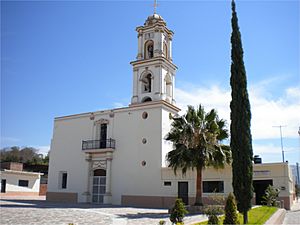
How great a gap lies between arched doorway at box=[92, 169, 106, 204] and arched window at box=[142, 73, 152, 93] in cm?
847

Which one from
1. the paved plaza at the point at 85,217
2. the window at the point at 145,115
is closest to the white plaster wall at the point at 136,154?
the window at the point at 145,115

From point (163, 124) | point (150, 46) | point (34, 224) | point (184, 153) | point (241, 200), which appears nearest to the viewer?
point (241, 200)

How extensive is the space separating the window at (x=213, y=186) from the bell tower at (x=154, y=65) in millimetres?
8440

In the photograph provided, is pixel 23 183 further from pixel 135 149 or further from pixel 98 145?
pixel 135 149

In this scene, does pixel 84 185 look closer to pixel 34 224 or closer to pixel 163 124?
pixel 163 124

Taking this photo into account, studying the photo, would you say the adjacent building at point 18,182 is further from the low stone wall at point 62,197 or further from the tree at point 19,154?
the tree at point 19,154

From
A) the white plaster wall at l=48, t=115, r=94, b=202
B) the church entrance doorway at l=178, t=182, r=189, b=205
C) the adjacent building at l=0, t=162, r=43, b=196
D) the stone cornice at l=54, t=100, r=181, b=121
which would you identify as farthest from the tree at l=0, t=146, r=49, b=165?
the church entrance doorway at l=178, t=182, r=189, b=205

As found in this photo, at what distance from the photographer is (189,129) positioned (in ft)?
64.8

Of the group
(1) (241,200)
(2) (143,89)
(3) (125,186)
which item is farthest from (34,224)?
(2) (143,89)

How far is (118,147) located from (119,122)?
7.43ft

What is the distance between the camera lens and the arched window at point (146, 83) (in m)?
30.0

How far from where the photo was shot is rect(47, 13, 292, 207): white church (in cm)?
2508

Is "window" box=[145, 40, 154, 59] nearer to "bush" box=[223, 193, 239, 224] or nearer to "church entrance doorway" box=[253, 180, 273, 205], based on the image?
"church entrance doorway" box=[253, 180, 273, 205]

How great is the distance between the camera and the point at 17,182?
129 ft
